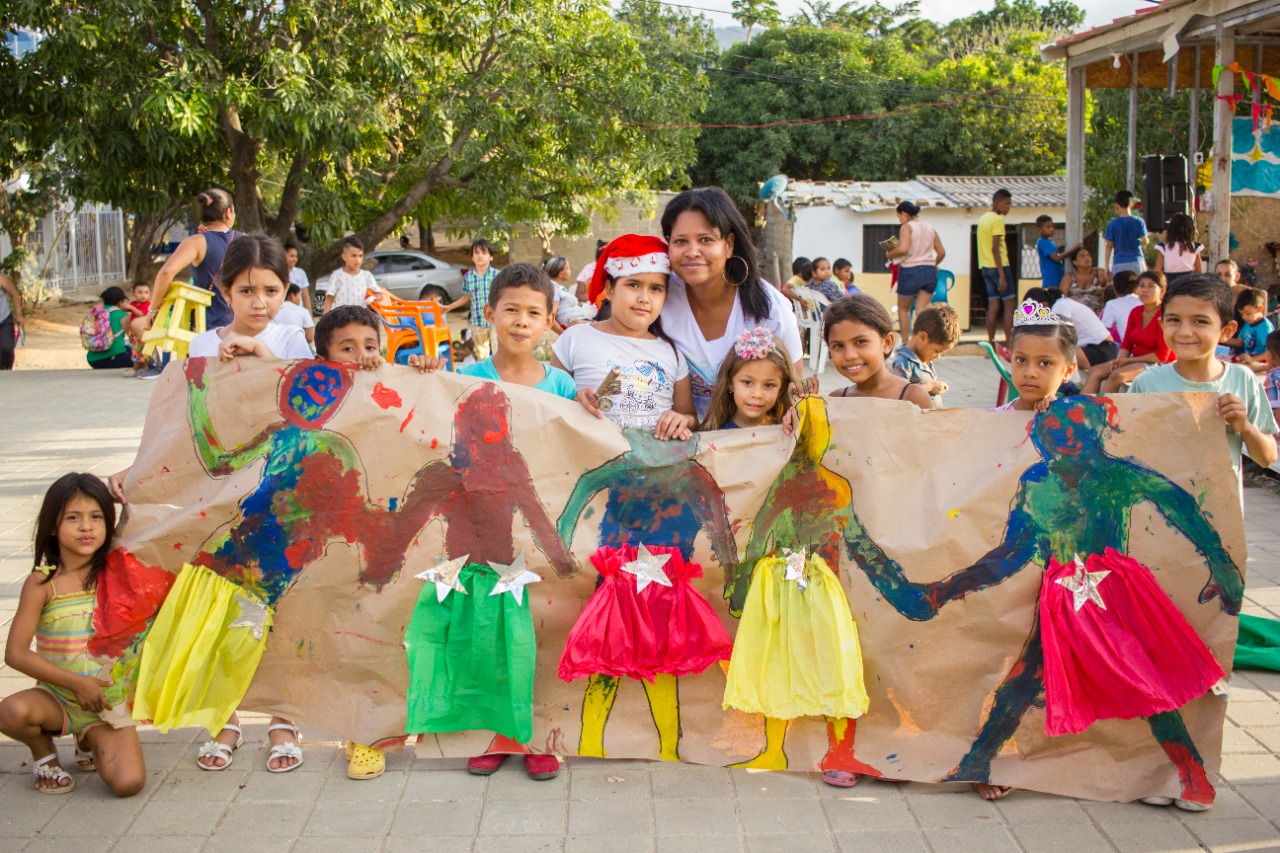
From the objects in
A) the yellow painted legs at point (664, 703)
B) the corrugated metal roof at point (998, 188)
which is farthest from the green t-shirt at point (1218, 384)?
the corrugated metal roof at point (998, 188)

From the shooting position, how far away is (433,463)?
324 cm

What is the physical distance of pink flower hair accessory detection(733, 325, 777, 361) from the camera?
333cm

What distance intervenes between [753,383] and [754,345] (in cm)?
11

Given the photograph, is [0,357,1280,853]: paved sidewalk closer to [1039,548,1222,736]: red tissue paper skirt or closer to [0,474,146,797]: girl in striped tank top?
[0,474,146,797]: girl in striped tank top

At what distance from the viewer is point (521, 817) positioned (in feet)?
9.52

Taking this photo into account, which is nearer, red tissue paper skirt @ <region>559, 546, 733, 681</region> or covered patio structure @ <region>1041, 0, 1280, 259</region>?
red tissue paper skirt @ <region>559, 546, 733, 681</region>

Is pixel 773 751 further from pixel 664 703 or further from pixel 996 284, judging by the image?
pixel 996 284

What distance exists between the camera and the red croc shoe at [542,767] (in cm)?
311

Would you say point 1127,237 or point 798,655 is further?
point 1127,237

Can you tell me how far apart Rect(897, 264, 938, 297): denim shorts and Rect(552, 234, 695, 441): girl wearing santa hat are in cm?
901

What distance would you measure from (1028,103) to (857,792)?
25501mm

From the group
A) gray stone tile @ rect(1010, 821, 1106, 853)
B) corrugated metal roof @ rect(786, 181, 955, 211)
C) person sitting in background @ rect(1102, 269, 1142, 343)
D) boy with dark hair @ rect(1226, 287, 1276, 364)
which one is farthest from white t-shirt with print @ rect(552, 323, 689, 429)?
corrugated metal roof @ rect(786, 181, 955, 211)

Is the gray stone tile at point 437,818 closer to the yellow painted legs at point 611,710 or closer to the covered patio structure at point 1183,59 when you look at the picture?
the yellow painted legs at point 611,710

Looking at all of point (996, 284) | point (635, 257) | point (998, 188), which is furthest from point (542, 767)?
point (998, 188)
